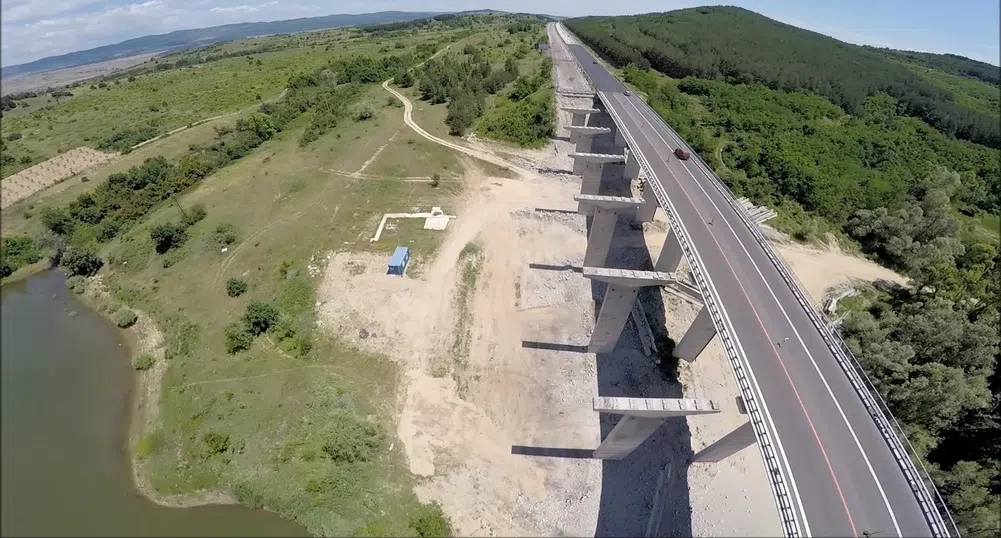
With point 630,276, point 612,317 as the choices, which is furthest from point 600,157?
point 630,276

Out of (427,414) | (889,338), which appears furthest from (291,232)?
(889,338)

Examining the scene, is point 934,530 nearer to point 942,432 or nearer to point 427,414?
point 942,432

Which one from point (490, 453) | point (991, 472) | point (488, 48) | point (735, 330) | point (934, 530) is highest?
point (488, 48)

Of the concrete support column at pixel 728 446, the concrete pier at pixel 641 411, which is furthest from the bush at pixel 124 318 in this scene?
the concrete support column at pixel 728 446

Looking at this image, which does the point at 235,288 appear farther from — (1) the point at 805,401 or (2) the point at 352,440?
(1) the point at 805,401

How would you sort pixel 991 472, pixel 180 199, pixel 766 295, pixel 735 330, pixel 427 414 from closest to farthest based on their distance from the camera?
pixel 991 472, pixel 735 330, pixel 766 295, pixel 427 414, pixel 180 199

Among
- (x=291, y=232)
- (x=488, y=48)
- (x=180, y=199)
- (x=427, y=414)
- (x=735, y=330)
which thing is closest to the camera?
(x=735, y=330)
